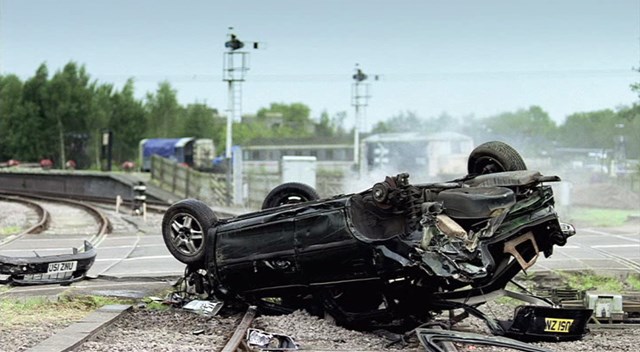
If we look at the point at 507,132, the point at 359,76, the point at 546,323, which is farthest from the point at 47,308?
the point at 507,132

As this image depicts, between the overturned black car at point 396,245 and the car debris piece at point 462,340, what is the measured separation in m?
0.50

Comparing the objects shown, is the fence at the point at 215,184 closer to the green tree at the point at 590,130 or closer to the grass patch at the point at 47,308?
the grass patch at the point at 47,308

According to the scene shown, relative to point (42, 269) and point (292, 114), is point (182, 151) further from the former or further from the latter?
point (292, 114)

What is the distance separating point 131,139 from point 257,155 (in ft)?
49.7

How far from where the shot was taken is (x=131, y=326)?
326 inches

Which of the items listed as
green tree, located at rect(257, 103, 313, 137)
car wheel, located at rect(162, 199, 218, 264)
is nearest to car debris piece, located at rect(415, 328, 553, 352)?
car wheel, located at rect(162, 199, 218, 264)

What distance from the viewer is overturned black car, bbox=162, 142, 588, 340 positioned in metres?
7.49

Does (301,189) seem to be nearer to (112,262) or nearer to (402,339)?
(402,339)

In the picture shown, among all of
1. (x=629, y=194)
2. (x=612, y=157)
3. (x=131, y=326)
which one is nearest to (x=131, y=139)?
(x=612, y=157)

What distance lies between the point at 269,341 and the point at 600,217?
22.3m

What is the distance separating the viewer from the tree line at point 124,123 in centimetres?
5194

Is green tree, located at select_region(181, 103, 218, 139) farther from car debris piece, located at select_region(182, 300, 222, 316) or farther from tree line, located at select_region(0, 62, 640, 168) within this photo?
car debris piece, located at select_region(182, 300, 222, 316)

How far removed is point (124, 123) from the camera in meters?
81.1

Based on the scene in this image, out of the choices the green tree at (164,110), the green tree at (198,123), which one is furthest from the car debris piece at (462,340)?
the green tree at (164,110)
